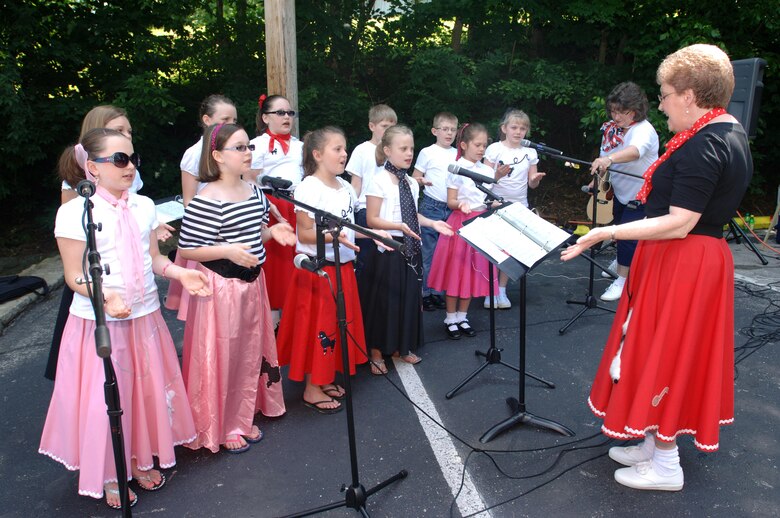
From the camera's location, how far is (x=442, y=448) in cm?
345

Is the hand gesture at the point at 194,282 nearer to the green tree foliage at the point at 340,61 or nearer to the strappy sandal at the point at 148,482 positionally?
the strappy sandal at the point at 148,482

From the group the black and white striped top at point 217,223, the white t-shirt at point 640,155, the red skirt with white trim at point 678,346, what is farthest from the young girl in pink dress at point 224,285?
the white t-shirt at point 640,155

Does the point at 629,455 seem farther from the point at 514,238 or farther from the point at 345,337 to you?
the point at 345,337

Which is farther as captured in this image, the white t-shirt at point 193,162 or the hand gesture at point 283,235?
the white t-shirt at point 193,162

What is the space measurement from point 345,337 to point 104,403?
3.86 feet

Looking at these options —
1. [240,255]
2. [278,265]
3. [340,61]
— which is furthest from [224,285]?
[340,61]

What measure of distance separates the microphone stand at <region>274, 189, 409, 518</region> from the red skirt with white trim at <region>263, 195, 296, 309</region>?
1694 mm

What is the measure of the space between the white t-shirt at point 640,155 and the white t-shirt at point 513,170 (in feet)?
2.76

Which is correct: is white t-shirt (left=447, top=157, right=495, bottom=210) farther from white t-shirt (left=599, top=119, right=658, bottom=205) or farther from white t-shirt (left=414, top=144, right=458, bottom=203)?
white t-shirt (left=599, top=119, right=658, bottom=205)

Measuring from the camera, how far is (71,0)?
8250mm

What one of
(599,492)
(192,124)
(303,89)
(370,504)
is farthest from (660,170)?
(192,124)

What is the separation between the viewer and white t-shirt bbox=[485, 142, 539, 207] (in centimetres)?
553

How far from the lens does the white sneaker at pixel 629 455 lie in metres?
3.22

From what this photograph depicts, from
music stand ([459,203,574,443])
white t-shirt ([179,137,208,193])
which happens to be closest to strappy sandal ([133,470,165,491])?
white t-shirt ([179,137,208,193])
